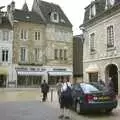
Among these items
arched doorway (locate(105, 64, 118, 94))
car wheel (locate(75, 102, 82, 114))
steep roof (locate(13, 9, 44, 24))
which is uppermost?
steep roof (locate(13, 9, 44, 24))

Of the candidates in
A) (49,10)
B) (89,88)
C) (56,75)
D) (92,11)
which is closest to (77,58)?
(56,75)

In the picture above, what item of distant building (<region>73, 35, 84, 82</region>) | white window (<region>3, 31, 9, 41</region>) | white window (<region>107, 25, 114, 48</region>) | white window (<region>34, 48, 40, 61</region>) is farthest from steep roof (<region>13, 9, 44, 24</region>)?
white window (<region>107, 25, 114, 48</region>)

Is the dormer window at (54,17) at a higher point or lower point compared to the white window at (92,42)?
higher

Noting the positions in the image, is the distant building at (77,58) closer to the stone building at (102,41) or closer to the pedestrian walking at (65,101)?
the stone building at (102,41)

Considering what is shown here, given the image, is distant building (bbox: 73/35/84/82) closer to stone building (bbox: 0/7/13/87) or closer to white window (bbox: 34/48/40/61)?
white window (bbox: 34/48/40/61)

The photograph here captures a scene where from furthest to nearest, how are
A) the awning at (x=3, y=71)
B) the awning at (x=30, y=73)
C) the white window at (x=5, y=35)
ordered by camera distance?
the awning at (x=30, y=73), the white window at (x=5, y=35), the awning at (x=3, y=71)

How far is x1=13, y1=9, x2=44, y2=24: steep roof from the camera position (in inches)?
1996

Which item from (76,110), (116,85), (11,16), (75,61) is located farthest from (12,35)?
(76,110)

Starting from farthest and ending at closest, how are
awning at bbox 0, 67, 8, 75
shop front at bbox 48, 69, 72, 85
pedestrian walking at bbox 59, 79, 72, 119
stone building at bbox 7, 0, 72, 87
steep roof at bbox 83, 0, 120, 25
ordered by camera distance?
shop front at bbox 48, 69, 72, 85 < stone building at bbox 7, 0, 72, 87 < awning at bbox 0, 67, 8, 75 < steep roof at bbox 83, 0, 120, 25 < pedestrian walking at bbox 59, 79, 72, 119

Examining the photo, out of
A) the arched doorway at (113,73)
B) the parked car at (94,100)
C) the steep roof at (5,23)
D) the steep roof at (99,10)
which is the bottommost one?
the parked car at (94,100)

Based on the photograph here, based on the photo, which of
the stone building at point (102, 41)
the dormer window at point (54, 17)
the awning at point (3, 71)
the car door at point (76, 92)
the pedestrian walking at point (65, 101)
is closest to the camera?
the pedestrian walking at point (65, 101)

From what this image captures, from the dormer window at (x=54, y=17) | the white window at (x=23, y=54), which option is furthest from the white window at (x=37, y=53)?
the dormer window at (x=54, y=17)

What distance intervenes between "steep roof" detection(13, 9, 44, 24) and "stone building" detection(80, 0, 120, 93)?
24.8 m

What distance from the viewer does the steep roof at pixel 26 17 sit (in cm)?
5070
